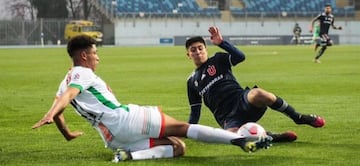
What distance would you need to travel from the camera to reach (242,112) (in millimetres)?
8531

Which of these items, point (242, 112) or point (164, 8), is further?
point (164, 8)

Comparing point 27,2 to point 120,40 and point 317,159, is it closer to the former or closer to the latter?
point 120,40

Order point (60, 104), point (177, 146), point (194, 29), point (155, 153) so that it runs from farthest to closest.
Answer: point (194, 29)
point (177, 146)
point (155, 153)
point (60, 104)

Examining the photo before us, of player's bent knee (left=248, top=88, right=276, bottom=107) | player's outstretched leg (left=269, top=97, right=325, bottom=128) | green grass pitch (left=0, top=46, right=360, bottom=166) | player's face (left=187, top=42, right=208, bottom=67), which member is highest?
player's face (left=187, top=42, right=208, bottom=67)

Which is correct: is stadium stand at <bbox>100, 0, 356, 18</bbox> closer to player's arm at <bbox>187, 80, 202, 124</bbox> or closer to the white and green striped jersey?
player's arm at <bbox>187, 80, 202, 124</bbox>

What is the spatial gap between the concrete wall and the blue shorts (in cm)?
6941

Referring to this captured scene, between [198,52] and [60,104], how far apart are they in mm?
2287

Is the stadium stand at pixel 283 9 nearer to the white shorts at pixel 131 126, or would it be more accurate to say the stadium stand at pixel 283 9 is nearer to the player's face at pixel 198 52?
the player's face at pixel 198 52

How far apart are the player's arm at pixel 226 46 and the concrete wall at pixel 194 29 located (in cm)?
6937

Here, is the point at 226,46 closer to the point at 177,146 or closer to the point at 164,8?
the point at 177,146

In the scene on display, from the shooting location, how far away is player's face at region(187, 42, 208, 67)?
8641 mm

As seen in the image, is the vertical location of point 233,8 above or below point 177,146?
below

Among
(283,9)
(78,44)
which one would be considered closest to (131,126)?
(78,44)

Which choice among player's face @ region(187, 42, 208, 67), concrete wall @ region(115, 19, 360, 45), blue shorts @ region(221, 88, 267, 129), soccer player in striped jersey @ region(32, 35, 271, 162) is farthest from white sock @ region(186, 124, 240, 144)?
concrete wall @ region(115, 19, 360, 45)
